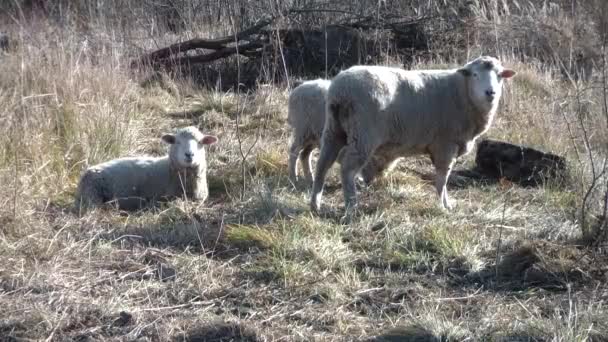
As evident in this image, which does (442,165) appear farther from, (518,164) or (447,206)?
(518,164)

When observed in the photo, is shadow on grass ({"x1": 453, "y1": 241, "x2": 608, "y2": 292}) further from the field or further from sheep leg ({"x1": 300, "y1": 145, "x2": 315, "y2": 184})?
sheep leg ({"x1": 300, "y1": 145, "x2": 315, "y2": 184})

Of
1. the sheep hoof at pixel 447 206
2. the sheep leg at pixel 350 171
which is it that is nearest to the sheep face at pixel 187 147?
the sheep leg at pixel 350 171

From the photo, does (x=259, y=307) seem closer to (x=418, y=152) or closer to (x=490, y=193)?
(x=418, y=152)

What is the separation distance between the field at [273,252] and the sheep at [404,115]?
1.21 feet

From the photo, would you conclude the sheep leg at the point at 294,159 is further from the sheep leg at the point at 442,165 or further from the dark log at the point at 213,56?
the dark log at the point at 213,56

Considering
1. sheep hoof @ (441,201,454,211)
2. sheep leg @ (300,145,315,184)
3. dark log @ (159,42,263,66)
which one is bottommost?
sheep hoof @ (441,201,454,211)

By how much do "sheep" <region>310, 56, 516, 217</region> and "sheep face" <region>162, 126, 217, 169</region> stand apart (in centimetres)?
117

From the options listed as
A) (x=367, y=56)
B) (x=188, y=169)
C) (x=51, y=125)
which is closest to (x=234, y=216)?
(x=188, y=169)

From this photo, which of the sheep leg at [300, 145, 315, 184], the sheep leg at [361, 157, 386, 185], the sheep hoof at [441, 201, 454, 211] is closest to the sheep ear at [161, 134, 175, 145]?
the sheep leg at [300, 145, 315, 184]

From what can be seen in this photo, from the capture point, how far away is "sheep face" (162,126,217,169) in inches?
293

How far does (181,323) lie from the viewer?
475 cm

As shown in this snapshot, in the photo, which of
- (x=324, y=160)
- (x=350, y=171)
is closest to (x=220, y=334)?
(x=350, y=171)

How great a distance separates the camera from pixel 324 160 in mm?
6996

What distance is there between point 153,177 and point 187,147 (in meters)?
0.54
